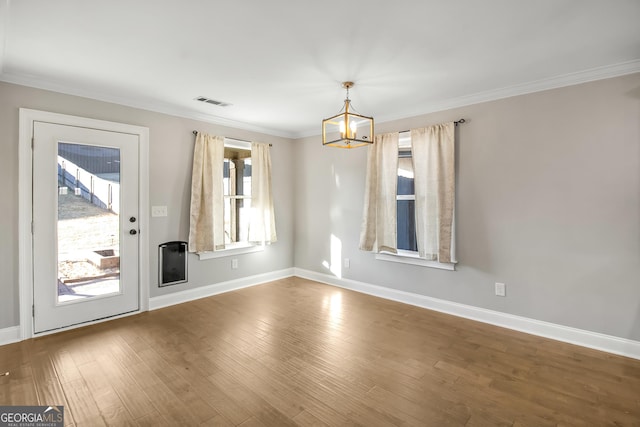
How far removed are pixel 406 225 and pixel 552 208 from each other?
1.64m

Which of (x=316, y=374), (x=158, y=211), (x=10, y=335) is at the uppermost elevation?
(x=158, y=211)

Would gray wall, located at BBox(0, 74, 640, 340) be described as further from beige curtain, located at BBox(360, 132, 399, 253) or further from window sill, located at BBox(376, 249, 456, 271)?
beige curtain, located at BBox(360, 132, 399, 253)

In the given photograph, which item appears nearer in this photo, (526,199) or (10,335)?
(10,335)

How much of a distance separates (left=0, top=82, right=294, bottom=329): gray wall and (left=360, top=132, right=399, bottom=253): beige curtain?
170 centimetres

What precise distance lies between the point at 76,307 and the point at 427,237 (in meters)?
4.02

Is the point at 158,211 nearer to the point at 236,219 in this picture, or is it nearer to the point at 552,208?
the point at 236,219

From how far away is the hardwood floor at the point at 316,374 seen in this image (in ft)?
6.72

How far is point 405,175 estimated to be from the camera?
14.1 feet

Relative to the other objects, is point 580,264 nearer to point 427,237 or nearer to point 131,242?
point 427,237

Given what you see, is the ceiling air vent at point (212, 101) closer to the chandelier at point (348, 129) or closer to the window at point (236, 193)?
the window at point (236, 193)

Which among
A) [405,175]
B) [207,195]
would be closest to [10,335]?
[207,195]

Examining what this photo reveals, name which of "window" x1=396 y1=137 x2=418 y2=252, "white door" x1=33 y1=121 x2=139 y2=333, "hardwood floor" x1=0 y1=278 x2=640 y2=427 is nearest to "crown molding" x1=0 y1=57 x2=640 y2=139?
"white door" x1=33 y1=121 x2=139 y2=333

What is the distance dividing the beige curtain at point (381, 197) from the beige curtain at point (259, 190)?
5.32 ft

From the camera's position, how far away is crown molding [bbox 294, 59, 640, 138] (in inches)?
110
